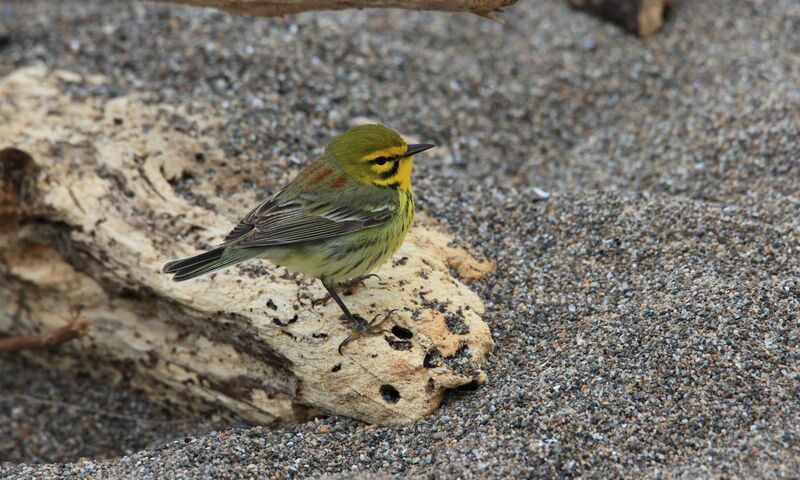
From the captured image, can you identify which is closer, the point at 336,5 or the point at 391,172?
the point at 391,172

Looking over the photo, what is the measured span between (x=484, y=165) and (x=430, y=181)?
67 centimetres

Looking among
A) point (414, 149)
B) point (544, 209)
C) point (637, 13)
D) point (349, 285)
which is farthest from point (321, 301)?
point (637, 13)

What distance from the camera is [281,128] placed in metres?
6.25

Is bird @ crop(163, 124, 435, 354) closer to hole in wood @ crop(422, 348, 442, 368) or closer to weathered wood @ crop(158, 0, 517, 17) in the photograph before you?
hole in wood @ crop(422, 348, 442, 368)

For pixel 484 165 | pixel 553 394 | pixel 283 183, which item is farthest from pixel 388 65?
pixel 553 394

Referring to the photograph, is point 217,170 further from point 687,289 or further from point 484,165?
point 687,289

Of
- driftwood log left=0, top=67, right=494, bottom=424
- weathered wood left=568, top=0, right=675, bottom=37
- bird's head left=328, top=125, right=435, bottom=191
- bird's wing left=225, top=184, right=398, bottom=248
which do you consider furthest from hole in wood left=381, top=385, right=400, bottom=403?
weathered wood left=568, top=0, right=675, bottom=37

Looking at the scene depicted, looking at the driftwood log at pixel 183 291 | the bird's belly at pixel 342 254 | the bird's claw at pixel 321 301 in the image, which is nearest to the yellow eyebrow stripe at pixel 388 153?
the bird's belly at pixel 342 254

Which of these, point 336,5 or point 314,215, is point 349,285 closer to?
point 314,215

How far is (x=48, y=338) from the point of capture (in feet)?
17.4

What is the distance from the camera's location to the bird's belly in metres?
4.64

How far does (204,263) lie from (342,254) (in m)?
0.74

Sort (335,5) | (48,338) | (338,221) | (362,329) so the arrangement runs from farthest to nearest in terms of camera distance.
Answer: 1. (335,5)
2. (48,338)
3. (338,221)
4. (362,329)

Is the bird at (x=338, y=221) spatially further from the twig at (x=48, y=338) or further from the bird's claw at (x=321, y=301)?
the twig at (x=48, y=338)
